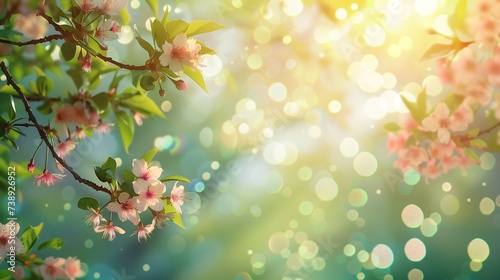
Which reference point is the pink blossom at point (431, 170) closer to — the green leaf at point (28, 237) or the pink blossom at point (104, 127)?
the pink blossom at point (104, 127)

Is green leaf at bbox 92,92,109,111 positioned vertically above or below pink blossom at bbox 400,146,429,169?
below

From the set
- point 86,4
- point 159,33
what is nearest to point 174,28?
point 159,33

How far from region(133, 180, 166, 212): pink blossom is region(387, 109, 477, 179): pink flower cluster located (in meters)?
0.67

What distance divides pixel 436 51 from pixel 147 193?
68 cm

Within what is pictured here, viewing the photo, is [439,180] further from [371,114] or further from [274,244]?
[274,244]

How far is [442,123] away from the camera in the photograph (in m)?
1.14

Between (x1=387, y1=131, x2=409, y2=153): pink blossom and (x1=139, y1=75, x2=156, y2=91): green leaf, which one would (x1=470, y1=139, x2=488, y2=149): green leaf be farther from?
(x1=139, y1=75, x2=156, y2=91): green leaf

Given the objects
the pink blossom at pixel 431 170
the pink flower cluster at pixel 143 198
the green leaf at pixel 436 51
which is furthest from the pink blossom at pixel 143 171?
the pink blossom at pixel 431 170

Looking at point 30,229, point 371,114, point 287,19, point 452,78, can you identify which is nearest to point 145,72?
point 30,229

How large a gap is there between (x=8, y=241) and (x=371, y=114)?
4.76 ft

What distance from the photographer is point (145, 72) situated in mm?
779

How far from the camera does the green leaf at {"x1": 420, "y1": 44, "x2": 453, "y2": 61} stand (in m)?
1.05

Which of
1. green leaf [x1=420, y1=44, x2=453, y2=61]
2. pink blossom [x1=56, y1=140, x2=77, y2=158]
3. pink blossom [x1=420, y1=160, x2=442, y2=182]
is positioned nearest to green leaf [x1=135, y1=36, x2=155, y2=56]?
pink blossom [x1=56, y1=140, x2=77, y2=158]

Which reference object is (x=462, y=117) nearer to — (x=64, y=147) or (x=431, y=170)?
(x=431, y=170)
